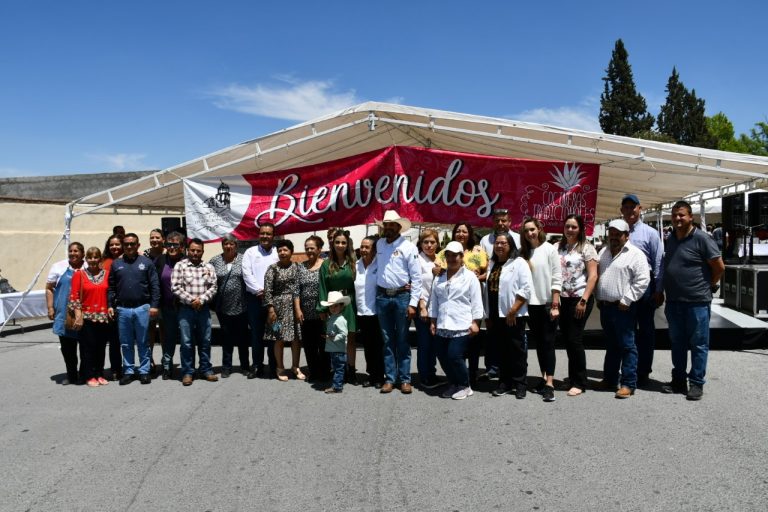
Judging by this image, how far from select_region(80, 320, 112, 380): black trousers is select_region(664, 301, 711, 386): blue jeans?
596 centimetres

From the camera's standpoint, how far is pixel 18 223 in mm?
16828

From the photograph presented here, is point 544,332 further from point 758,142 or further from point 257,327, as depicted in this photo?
point 758,142

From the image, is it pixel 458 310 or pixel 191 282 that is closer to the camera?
pixel 458 310

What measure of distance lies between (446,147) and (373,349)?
19.7 feet

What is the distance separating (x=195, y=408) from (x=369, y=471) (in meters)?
2.29

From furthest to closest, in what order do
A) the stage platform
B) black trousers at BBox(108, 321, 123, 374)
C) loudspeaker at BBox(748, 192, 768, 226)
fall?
loudspeaker at BBox(748, 192, 768, 226)
the stage platform
black trousers at BBox(108, 321, 123, 374)

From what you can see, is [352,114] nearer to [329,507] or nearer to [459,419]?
[459,419]

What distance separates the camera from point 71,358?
21.3ft

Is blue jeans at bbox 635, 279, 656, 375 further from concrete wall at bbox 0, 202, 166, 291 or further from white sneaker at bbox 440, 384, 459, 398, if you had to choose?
concrete wall at bbox 0, 202, 166, 291

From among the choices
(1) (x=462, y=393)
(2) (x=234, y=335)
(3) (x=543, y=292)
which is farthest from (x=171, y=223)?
(3) (x=543, y=292)

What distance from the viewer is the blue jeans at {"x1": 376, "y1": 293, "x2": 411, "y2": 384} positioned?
5.71 metres

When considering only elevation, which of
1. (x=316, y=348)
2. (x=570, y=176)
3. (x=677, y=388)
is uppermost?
(x=570, y=176)

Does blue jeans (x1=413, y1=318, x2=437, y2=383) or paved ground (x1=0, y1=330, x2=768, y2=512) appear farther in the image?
blue jeans (x1=413, y1=318, x2=437, y2=383)

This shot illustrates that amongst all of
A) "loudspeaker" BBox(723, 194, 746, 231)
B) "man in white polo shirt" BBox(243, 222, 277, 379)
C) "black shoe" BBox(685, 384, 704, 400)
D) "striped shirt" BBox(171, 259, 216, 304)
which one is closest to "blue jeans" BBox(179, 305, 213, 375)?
"striped shirt" BBox(171, 259, 216, 304)
